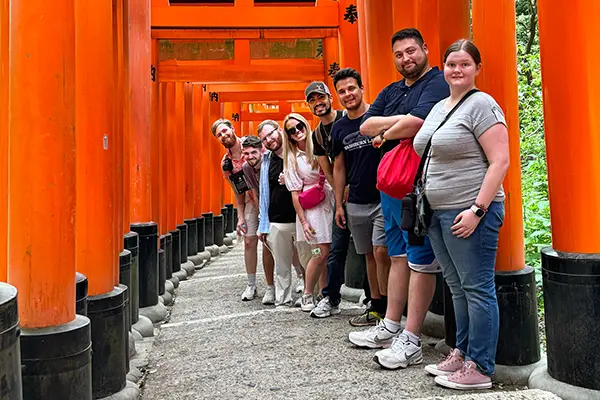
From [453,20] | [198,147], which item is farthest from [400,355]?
[198,147]

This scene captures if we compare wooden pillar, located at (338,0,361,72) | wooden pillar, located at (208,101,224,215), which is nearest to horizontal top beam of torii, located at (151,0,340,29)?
wooden pillar, located at (338,0,361,72)

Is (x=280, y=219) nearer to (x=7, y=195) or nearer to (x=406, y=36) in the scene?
(x=406, y=36)

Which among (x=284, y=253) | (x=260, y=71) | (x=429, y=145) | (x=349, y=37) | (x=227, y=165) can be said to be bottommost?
(x=284, y=253)

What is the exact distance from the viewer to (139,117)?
481cm

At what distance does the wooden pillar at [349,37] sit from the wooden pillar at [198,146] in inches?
155

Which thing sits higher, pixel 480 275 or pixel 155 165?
pixel 155 165

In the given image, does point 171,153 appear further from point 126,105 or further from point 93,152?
point 93,152

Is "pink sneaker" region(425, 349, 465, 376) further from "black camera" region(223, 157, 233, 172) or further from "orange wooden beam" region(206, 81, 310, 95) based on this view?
"orange wooden beam" region(206, 81, 310, 95)

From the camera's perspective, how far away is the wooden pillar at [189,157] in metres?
8.86

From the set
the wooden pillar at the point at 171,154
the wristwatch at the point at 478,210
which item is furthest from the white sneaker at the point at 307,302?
the wooden pillar at the point at 171,154

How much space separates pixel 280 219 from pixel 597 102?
2816 millimetres

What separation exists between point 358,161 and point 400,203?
2.17ft

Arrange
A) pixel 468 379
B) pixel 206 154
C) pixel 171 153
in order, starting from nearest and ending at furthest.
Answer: pixel 468 379, pixel 171 153, pixel 206 154

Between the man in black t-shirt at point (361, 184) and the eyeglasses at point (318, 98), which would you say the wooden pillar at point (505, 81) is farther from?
the eyeglasses at point (318, 98)
